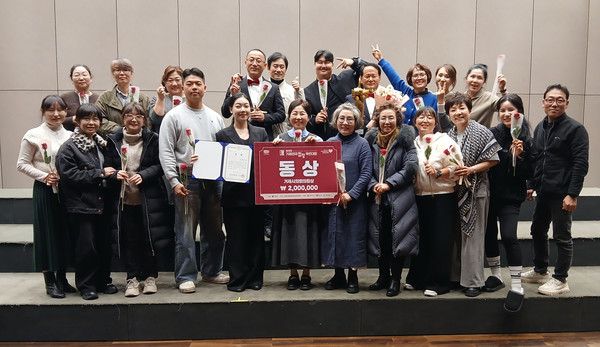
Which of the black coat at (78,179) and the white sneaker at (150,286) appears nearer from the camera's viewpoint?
the black coat at (78,179)

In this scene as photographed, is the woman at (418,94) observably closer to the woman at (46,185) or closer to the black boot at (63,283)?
the woman at (46,185)

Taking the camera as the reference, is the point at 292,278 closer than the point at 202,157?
No

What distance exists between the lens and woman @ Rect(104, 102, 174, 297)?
120 inches

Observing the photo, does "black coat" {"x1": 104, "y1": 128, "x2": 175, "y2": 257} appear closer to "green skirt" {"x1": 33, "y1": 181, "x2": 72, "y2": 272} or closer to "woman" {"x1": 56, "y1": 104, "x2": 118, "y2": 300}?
"woman" {"x1": 56, "y1": 104, "x2": 118, "y2": 300}

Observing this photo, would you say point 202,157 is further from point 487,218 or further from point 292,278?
point 487,218

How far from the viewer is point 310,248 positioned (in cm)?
320

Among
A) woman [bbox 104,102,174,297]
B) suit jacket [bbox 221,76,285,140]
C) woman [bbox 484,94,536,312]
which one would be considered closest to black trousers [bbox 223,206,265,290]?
woman [bbox 104,102,174,297]

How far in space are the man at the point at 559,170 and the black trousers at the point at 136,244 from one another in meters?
2.77

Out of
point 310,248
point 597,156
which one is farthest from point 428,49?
point 310,248

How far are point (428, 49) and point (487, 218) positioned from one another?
11.1ft

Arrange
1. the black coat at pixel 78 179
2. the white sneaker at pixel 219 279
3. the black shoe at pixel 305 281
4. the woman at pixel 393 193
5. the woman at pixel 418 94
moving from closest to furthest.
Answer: the black coat at pixel 78 179, the woman at pixel 393 193, the black shoe at pixel 305 281, the white sneaker at pixel 219 279, the woman at pixel 418 94

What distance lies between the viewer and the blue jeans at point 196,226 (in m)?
3.20

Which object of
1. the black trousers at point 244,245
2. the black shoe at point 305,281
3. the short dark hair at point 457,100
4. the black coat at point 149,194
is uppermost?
the short dark hair at point 457,100

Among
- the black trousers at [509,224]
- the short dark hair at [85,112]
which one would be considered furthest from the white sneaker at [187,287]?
the black trousers at [509,224]
